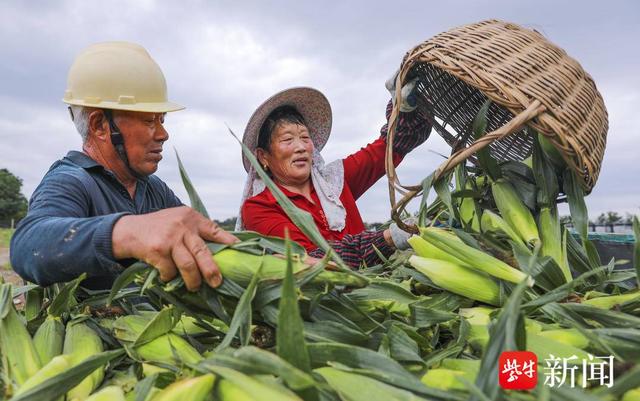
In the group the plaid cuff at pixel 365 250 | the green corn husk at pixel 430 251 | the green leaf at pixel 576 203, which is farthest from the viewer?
the plaid cuff at pixel 365 250

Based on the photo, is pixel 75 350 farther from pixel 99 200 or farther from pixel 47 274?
pixel 99 200

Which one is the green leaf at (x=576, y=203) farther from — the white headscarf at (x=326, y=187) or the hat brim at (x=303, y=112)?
the hat brim at (x=303, y=112)

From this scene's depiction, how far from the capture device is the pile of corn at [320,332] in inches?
32.3

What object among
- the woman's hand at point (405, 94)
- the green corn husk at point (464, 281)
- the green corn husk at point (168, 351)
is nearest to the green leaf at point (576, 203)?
the green corn husk at point (464, 281)

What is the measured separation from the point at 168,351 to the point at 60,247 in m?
0.41

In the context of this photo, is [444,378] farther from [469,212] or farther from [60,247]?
[469,212]

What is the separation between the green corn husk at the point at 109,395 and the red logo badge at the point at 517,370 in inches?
24.3

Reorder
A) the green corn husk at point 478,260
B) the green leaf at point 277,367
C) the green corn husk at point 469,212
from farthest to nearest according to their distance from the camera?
the green corn husk at point 469,212, the green corn husk at point 478,260, the green leaf at point 277,367

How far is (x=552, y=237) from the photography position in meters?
1.60

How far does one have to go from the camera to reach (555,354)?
975 millimetres

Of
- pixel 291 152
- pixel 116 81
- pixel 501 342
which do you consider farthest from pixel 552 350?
pixel 291 152

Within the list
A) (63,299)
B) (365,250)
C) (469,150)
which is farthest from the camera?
(365,250)

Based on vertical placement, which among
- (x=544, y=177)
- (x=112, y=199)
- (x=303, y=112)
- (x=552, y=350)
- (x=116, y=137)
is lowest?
(x=552, y=350)

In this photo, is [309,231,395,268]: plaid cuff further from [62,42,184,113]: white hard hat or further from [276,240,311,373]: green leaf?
[276,240,311,373]: green leaf
